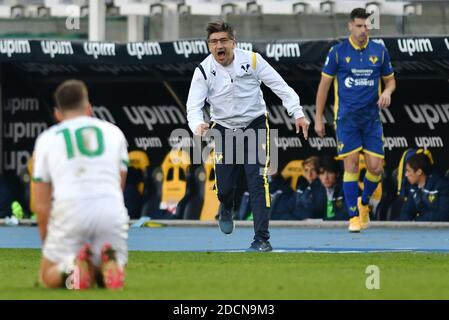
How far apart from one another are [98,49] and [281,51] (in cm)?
235

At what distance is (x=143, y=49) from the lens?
18.7 meters

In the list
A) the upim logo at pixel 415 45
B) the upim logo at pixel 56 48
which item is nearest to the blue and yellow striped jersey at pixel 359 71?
the upim logo at pixel 415 45

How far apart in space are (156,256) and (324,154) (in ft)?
21.8

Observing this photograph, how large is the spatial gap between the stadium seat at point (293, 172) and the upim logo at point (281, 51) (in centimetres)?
183

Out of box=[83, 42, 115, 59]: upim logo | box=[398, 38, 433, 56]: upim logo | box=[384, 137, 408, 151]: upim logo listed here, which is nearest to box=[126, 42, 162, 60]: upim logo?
box=[83, 42, 115, 59]: upim logo

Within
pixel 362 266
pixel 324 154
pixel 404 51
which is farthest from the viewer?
pixel 324 154

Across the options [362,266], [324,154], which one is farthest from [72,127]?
[324,154]

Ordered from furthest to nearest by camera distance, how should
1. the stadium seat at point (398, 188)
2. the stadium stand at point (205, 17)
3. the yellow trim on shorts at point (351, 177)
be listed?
the stadium stand at point (205, 17)
the stadium seat at point (398, 188)
the yellow trim on shorts at point (351, 177)

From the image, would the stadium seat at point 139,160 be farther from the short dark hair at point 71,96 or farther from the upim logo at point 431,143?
the short dark hair at point 71,96

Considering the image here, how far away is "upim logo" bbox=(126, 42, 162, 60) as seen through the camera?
61.1ft

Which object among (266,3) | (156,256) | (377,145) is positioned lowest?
(156,256)

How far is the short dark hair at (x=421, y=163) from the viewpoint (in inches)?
719
